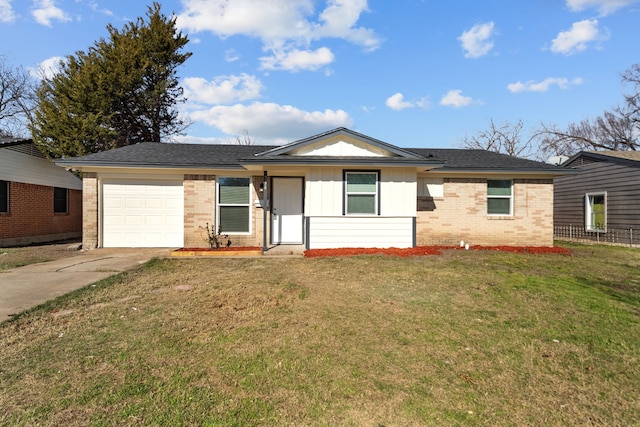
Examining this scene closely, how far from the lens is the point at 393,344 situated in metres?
3.73

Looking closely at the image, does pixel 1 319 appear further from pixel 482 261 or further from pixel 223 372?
pixel 482 261

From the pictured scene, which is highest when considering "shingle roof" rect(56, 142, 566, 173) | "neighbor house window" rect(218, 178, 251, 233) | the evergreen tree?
the evergreen tree

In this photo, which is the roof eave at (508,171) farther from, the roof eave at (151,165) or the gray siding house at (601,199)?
the roof eave at (151,165)

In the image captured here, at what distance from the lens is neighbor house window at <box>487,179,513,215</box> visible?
39.1 ft

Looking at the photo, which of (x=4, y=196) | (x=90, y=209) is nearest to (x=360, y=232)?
(x=90, y=209)

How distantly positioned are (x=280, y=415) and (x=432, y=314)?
279 cm

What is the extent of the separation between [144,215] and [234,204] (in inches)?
119

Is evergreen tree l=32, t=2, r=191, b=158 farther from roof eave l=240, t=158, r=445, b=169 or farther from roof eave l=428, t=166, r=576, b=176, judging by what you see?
roof eave l=428, t=166, r=576, b=176

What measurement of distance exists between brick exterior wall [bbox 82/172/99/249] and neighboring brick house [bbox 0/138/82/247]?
4.29 meters

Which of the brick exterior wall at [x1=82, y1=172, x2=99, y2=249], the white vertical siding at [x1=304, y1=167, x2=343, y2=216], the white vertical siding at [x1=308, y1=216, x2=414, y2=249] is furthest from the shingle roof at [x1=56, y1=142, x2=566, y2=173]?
the white vertical siding at [x1=308, y1=216, x2=414, y2=249]

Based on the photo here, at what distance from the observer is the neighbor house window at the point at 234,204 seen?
11273 millimetres

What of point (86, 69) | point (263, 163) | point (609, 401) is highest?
point (86, 69)

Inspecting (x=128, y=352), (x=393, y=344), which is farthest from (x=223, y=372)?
(x=393, y=344)

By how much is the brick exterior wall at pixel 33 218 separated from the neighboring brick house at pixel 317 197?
446cm
